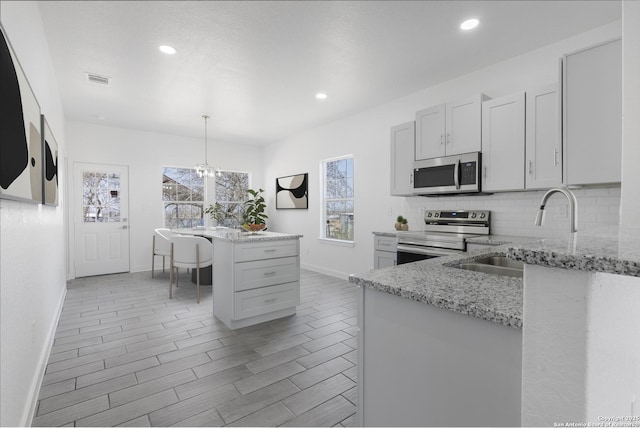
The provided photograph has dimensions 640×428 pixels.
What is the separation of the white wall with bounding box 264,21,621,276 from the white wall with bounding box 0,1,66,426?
3089 millimetres

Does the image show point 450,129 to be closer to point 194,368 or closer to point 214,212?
point 194,368

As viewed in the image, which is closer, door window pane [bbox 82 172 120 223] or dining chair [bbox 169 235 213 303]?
dining chair [bbox 169 235 213 303]

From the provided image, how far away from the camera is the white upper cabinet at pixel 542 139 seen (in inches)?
102

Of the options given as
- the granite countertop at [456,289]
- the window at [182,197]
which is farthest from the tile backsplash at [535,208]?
the window at [182,197]

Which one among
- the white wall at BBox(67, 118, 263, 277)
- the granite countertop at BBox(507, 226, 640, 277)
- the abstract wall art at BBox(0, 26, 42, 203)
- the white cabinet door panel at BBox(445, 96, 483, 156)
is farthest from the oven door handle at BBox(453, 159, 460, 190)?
the white wall at BBox(67, 118, 263, 277)

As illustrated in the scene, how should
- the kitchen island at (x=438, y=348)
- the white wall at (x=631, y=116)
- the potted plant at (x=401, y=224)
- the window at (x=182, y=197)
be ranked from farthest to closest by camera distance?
the window at (x=182, y=197), the potted plant at (x=401, y=224), the white wall at (x=631, y=116), the kitchen island at (x=438, y=348)

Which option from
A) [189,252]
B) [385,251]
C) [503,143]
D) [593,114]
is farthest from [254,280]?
[593,114]

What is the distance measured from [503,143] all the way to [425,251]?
1281 mm

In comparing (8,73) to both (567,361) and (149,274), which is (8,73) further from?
(149,274)

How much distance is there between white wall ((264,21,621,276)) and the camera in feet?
9.42

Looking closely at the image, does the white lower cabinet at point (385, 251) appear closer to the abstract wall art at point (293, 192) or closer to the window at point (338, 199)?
the window at point (338, 199)

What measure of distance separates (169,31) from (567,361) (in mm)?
3258

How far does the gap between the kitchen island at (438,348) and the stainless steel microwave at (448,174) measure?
215 cm

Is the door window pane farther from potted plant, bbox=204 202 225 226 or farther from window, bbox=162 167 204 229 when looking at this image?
potted plant, bbox=204 202 225 226
